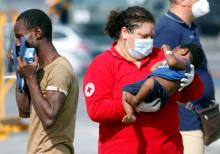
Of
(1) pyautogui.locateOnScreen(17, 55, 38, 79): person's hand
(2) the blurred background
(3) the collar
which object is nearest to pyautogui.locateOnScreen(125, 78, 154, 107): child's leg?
(1) pyautogui.locateOnScreen(17, 55, 38, 79): person's hand

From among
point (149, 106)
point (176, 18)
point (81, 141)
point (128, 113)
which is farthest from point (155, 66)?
point (81, 141)

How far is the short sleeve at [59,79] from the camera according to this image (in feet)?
16.6

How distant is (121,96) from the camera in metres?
4.89

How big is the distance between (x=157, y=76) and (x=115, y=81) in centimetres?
25

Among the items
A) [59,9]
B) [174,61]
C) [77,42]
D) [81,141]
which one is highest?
[174,61]

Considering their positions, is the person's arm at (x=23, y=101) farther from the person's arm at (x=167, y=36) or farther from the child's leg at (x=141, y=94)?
the person's arm at (x=167, y=36)

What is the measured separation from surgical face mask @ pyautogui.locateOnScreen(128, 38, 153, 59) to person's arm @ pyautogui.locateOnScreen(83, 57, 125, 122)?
0.47ft

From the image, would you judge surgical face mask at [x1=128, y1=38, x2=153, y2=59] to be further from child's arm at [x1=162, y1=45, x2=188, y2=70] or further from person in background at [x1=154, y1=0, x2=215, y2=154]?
person in background at [x1=154, y1=0, x2=215, y2=154]

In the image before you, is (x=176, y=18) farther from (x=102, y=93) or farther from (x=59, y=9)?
(x=59, y=9)

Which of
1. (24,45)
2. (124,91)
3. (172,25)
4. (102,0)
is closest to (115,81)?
(124,91)

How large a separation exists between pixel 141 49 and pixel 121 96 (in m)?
0.29

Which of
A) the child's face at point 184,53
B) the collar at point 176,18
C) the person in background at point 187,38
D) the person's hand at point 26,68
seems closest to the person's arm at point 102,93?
the person's hand at point 26,68

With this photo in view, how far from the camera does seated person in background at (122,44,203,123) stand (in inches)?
188

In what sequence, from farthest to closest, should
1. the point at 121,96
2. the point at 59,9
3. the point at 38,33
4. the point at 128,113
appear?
the point at 59,9 < the point at 38,33 < the point at 121,96 < the point at 128,113
